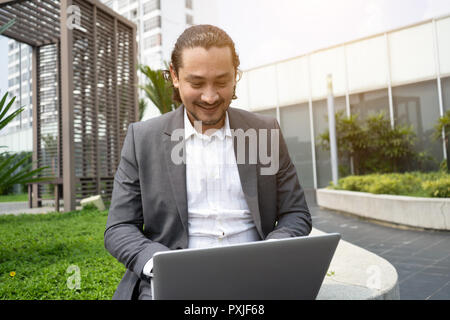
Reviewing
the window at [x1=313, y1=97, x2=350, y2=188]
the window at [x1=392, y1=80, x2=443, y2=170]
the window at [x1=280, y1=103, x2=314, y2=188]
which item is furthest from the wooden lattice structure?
the window at [x1=392, y1=80, x2=443, y2=170]

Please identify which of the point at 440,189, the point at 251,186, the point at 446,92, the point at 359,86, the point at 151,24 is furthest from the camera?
the point at 151,24

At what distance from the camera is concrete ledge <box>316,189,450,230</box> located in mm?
5945

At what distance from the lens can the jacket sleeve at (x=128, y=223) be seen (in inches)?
52.5

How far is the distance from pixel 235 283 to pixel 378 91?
12823 millimetres

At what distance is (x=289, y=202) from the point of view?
1.66m

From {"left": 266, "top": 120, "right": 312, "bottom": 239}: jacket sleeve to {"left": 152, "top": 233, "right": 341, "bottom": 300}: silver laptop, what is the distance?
0.45 m

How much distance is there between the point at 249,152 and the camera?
1669mm

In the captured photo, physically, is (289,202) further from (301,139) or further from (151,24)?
(151,24)

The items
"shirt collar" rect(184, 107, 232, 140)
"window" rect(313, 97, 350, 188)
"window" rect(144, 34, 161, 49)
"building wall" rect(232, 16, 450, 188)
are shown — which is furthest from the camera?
"window" rect(144, 34, 161, 49)

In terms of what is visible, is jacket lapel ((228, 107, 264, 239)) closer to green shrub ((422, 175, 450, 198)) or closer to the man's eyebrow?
the man's eyebrow

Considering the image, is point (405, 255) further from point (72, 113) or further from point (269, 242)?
point (72, 113)

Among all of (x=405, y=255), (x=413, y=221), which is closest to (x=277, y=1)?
(x=405, y=255)

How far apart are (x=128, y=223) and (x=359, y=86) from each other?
12.7m

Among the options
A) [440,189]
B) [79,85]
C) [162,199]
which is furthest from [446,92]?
[162,199]
